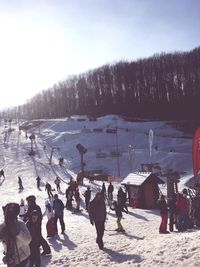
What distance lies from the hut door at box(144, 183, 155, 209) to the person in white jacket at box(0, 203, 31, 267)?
56.8 feet

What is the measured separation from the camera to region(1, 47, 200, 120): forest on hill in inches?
3474

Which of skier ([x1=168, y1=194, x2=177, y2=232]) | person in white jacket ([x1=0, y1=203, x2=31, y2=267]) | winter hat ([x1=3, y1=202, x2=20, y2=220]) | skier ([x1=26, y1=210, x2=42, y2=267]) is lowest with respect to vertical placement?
skier ([x1=168, y1=194, x2=177, y2=232])

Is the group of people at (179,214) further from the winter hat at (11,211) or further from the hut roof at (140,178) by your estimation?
the winter hat at (11,211)

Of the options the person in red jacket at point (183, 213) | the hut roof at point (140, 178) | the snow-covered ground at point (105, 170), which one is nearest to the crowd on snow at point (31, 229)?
the snow-covered ground at point (105, 170)

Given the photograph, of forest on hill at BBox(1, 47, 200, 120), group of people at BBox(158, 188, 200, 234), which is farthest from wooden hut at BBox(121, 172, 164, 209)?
forest on hill at BBox(1, 47, 200, 120)

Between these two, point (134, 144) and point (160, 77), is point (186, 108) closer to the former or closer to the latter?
point (160, 77)

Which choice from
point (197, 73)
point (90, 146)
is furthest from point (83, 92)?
point (90, 146)

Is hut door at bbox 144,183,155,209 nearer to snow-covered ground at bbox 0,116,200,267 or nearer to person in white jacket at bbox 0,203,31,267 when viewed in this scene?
snow-covered ground at bbox 0,116,200,267

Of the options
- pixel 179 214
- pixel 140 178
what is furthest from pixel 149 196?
pixel 179 214

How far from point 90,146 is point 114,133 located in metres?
6.92

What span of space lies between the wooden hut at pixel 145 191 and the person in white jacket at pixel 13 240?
1732 cm

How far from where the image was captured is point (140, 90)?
9600cm

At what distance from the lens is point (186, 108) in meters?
85.4

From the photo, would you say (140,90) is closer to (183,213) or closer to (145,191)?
(145,191)
